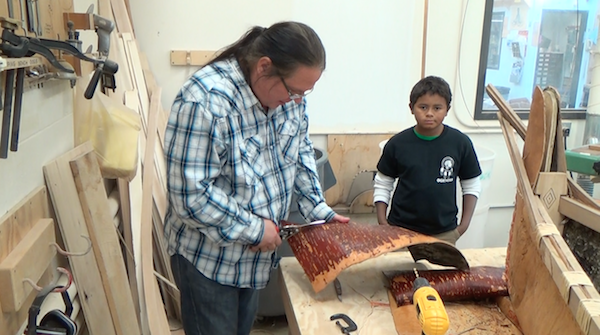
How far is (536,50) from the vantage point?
2861 mm

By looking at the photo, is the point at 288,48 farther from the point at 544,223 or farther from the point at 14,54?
the point at 544,223

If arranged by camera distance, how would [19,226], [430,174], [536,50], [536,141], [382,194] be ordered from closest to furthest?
1. [19,226]
2. [536,141]
3. [430,174]
4. [382,194]
5. [536,50]

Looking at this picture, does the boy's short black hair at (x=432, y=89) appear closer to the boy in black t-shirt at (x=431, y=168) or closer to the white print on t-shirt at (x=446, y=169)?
the boy in black t-shirt at (x=431, y=168)

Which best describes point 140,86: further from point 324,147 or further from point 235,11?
point 324,147

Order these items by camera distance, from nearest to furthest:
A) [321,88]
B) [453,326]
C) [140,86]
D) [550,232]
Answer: [550,232] < [453,326] < [140,86] < [321,88]

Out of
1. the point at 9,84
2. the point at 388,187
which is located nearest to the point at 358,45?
the point at 388,187

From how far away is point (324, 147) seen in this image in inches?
108

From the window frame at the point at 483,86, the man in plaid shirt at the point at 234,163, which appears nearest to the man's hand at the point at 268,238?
the man in plaid shirt at the point at 234,163

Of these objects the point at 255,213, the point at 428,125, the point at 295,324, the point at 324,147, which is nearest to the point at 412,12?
the point at 324,147

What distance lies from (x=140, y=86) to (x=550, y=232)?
1774 millimetres

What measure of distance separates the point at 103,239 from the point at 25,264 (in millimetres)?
341

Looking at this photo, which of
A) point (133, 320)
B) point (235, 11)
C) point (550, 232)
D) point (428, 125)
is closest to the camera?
point (550, 232)

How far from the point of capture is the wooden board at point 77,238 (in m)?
1.10

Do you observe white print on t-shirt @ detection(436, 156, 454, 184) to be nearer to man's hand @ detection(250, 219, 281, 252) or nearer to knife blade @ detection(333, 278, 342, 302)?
knife blade @ detection(333, 278, 342, 302)
